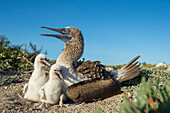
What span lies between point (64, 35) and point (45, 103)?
2119mm

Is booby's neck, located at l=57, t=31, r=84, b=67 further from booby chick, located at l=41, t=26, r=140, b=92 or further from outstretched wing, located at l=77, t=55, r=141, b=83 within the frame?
outstretched wing, located at l=77, t=55, r=141, b=83

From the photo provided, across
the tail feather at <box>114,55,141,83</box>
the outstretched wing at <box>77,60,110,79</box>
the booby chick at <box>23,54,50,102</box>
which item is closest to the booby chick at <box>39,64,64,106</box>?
A: the booby chick at <box>23,54,50,102</box>

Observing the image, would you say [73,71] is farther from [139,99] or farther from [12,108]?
[139,99]

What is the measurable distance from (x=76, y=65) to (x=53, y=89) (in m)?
1.07

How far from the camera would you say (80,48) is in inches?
205

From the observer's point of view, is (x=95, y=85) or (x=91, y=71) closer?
(x=95, y=85)

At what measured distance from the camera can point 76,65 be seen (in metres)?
5.07

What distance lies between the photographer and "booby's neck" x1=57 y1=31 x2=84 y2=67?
4.92 meters

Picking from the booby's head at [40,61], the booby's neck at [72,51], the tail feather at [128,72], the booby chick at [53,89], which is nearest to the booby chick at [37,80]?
the booby's head at [40,61]

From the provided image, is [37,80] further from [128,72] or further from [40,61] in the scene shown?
[128,72]

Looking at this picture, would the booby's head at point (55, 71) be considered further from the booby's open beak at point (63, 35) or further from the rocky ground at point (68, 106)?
the booby's open beak at point (63, 35)

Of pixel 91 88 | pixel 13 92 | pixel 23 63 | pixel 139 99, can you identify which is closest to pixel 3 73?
pixel 23 63

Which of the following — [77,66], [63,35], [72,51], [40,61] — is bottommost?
[77,66]

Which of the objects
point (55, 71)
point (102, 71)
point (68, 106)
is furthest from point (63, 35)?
point (68, 106)
